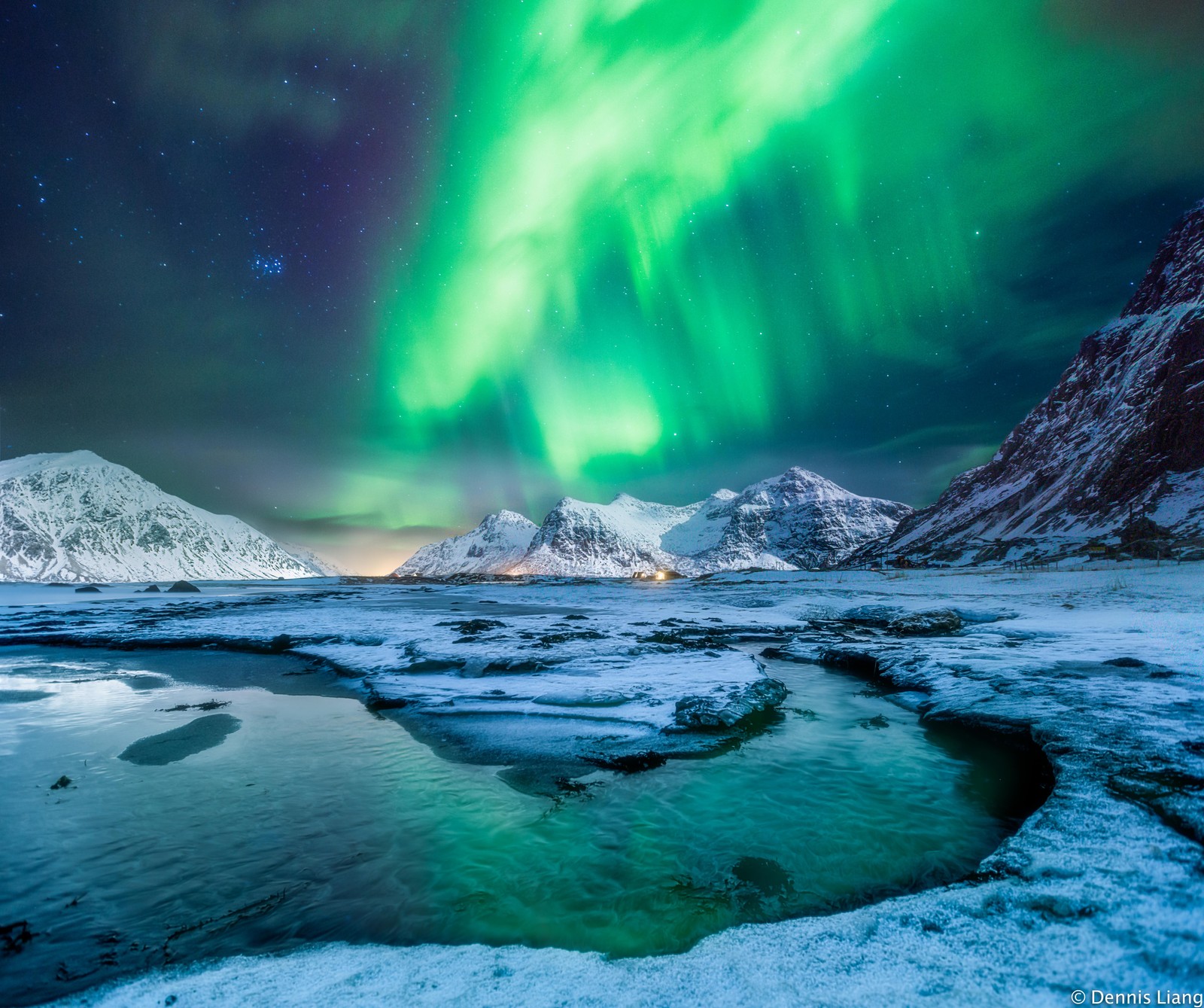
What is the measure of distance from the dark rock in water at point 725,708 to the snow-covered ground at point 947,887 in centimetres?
28

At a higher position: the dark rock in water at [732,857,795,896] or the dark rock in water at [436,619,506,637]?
the dark rock in water at [436,619,506,637]

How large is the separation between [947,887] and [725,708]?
17.0 ft

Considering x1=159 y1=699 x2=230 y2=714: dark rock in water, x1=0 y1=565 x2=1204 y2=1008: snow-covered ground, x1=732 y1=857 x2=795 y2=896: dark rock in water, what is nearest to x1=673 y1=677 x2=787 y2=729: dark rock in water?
x1=0 y1=565 x2=1204 y2=1008: snow-covered ground

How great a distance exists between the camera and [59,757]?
7625 mm

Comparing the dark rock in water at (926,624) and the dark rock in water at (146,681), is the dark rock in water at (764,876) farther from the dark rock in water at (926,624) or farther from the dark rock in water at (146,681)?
the dark rock in water at (926,624)

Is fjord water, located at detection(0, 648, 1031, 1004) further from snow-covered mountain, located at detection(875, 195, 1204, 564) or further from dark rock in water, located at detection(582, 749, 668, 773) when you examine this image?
snow-covered mountain, located at detection(875, 195, 1204, 564)

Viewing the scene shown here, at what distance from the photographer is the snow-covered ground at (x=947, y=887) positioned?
309cm

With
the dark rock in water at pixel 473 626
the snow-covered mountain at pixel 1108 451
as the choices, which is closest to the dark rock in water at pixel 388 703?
the dark rock in water at pixel 473 626

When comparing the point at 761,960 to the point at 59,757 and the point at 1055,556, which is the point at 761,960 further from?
the point at 1055,556

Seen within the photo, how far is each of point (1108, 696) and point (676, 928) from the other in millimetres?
8593

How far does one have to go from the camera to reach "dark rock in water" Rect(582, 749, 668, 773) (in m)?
7.41

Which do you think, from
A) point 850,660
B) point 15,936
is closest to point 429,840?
point 15,936

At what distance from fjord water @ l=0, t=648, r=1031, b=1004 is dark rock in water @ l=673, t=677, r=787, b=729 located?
22.0 inches

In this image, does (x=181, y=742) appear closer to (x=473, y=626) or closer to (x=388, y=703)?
(x=388, y=703)
